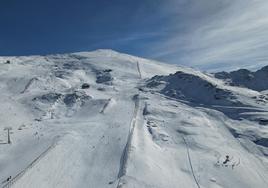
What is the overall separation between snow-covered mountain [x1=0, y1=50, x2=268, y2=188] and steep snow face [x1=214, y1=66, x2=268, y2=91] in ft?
130

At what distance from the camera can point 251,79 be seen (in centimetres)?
11538

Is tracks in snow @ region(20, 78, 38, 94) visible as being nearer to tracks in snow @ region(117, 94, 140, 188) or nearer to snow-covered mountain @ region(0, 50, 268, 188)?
snow-covered mountain @ region(0, 50, 268, 188)

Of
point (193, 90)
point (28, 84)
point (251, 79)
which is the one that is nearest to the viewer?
point (193, 90)

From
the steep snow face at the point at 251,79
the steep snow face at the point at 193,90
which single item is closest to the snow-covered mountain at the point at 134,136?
the steep snow face at the point at 193,90

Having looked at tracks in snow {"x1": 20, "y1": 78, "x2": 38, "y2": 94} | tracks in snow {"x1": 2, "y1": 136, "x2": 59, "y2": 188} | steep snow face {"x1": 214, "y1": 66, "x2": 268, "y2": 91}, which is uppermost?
steep snow face {"x1": 214, "y1": 66, "x2": 268, "y2": 91}

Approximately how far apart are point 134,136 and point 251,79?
91700mm

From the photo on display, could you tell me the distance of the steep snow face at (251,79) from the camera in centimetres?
10949

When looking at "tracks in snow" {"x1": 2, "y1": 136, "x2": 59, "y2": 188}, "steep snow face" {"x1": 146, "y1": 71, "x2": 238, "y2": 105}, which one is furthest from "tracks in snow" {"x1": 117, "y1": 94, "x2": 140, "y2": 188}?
"steep snow face" {"x1": 146, "y1": 71, "x2": 238, "y2": 105}

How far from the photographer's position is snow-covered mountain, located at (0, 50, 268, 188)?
26.1 meters

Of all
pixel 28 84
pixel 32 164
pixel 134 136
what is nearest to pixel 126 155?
pixel 134 136

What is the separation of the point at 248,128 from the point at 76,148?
29.0m

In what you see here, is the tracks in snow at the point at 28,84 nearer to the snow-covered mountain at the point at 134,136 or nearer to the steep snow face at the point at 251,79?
the snow-covered mountain at the point at 134,136

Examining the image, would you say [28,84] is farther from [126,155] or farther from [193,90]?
[126,155]

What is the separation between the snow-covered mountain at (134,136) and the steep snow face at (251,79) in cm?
3976
